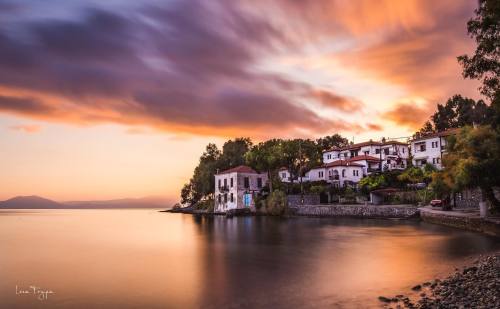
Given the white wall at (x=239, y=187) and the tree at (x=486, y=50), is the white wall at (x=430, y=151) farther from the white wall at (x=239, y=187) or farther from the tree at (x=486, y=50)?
the tree at (x=486, y=50)

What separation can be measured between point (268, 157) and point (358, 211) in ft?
67.2

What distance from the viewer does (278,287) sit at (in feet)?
58.5

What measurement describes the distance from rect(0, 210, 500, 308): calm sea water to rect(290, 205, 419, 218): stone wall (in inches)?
718

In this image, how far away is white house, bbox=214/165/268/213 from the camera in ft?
265

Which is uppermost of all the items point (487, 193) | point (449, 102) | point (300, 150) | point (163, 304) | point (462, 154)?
point (449, 102)

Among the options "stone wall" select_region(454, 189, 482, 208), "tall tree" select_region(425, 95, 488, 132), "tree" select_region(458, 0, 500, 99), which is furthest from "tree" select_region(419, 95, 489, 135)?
"tree" select_region(458, 0, 500, 99)

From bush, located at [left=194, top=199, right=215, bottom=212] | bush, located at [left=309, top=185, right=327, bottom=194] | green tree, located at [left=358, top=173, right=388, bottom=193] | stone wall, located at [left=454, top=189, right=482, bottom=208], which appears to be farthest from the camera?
bush, located at [left=194, top=199, right=215, bottom=212]

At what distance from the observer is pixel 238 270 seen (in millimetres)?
22469

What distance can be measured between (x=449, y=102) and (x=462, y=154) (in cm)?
6643

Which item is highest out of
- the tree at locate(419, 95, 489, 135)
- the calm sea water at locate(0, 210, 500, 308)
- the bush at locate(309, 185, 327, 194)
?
the tree at locate(419, 95, 489, 135)

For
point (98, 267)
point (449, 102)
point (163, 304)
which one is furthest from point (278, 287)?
point (449, 102)

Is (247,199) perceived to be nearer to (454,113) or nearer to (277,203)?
(277,203)

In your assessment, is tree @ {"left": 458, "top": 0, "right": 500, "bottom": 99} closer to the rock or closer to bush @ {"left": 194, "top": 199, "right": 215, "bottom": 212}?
the rock

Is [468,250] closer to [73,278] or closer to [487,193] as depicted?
[487,193]
